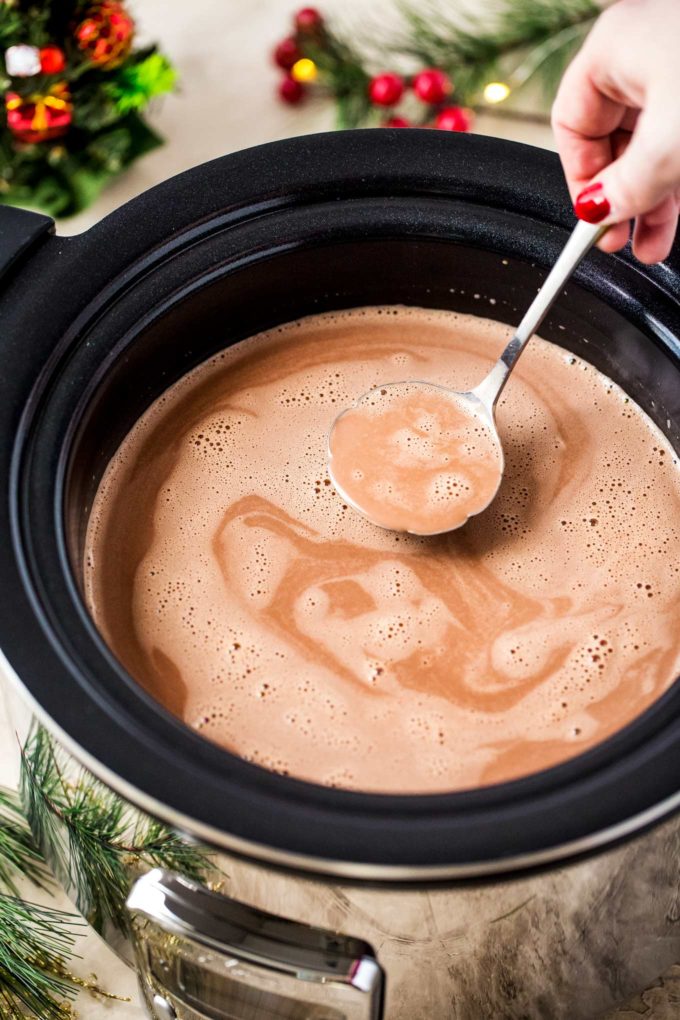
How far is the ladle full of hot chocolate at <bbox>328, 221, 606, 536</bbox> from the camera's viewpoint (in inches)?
45.6

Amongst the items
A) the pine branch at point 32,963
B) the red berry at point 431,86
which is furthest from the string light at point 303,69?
the pine branch at point 32,963

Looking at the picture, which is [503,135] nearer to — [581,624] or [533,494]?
[533,494]

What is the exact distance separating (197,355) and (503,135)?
716 mm

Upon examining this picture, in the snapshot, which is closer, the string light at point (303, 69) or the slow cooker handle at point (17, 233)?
the slow cooker handle at point (17, 233)

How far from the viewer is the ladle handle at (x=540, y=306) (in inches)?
42.6

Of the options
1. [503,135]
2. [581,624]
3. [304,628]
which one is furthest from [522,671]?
[503,135]

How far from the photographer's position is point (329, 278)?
4.25ft

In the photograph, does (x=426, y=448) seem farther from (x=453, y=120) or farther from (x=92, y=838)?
(x=453, y=120)

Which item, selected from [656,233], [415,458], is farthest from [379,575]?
[656,233]

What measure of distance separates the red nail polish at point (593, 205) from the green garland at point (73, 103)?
805 mm

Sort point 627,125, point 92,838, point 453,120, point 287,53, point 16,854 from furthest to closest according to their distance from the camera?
point 287,53
point 453,120
point 16,854
point 627,125
point 92,838

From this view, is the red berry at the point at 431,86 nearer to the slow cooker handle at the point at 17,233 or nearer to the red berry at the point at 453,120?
the red berry at the point at 453,120

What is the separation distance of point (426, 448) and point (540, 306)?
7.0 inches

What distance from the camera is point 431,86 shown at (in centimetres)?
171
